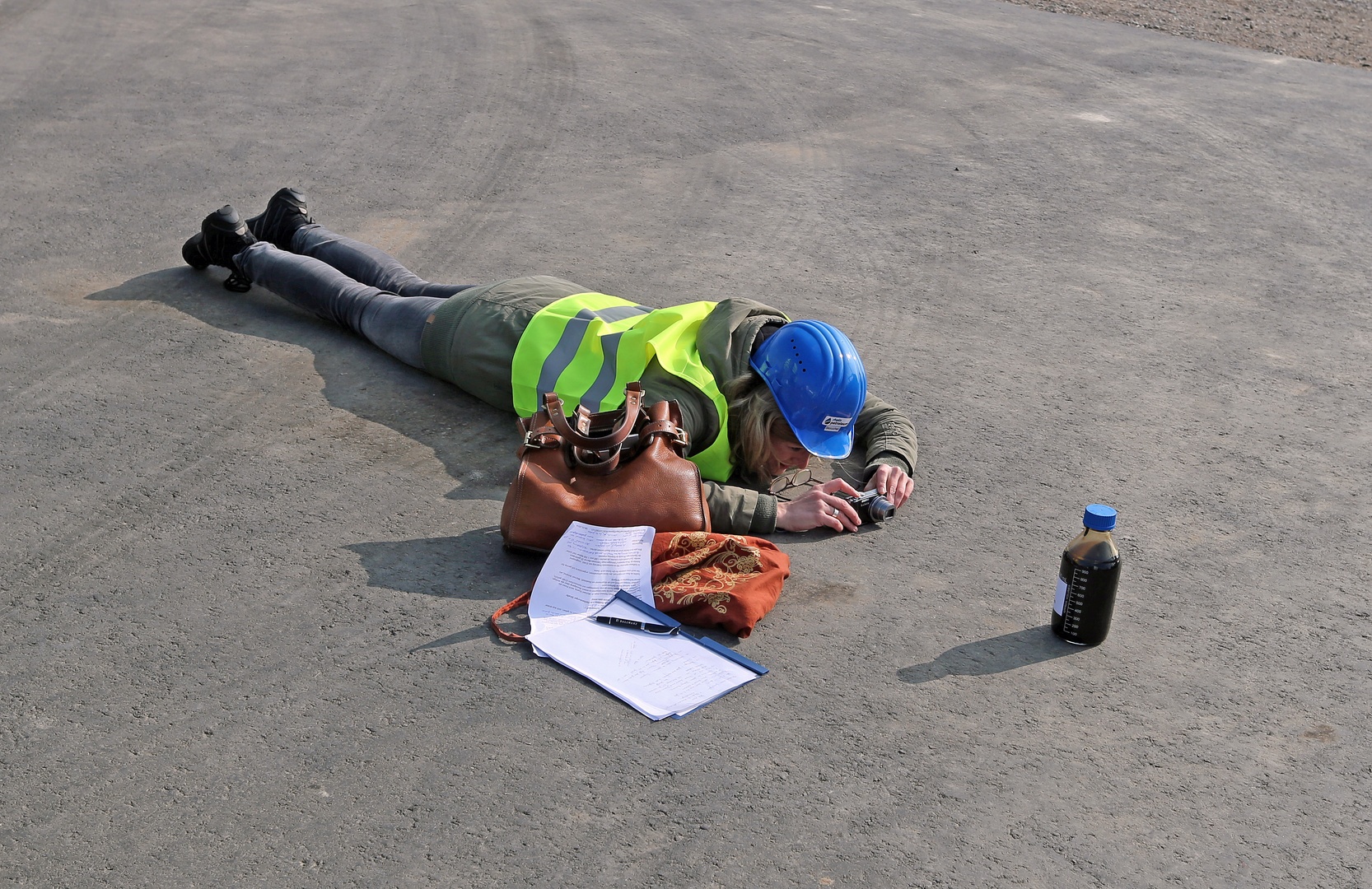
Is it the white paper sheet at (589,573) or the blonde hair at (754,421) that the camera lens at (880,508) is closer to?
the blonde hair at (754,421)

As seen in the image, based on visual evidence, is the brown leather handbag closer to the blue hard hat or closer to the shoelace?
the blue hard hat

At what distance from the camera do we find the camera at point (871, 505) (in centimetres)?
467

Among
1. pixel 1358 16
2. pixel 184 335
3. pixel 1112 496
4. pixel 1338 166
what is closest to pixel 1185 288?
pixel 1112 496

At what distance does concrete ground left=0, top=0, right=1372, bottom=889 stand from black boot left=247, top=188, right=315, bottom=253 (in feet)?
1.43

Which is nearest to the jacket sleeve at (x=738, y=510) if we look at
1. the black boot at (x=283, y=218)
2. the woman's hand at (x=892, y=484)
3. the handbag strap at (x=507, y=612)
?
the woman's hand at (x=892, y=484)

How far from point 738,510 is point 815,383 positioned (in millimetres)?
566

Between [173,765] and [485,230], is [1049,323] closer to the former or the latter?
[485,230]

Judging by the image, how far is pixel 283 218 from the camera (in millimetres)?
6637

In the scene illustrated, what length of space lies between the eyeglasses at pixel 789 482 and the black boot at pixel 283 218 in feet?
10.7

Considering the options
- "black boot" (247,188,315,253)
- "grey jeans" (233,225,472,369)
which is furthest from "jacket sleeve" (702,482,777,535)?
"black boot" (247,188,315,253)

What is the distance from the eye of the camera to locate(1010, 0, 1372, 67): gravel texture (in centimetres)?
1365

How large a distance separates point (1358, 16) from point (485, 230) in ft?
43.4

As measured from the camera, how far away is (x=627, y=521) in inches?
166

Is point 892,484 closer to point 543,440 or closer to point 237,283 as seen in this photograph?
point 543,440
